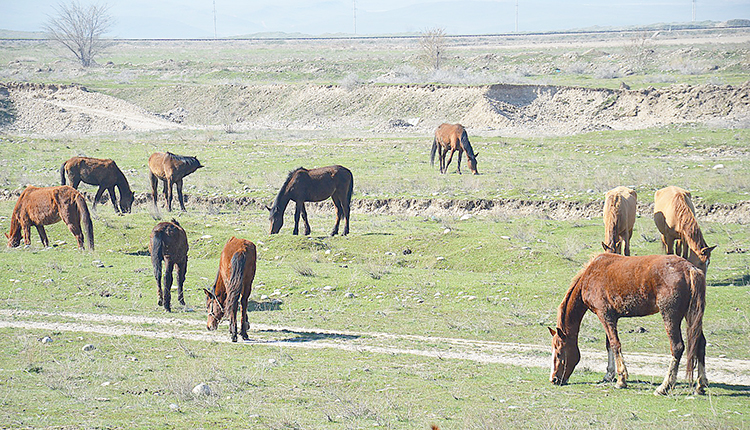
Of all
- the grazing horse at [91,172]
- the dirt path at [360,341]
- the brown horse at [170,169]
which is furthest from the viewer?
the brown horse at [170,169]

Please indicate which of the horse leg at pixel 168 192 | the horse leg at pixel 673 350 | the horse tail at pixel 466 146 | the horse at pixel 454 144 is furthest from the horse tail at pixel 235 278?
the horse tail at pixel 466 146

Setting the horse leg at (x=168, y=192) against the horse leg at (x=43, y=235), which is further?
the horse leg at (x=168, y=192)

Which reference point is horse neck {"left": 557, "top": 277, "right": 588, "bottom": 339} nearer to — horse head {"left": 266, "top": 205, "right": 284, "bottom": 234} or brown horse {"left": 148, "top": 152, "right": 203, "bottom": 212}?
horse head {"left": 266, "top": 205, "right": 284, "bottom": 234}

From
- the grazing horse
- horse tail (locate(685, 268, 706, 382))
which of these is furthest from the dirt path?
the grazing horse

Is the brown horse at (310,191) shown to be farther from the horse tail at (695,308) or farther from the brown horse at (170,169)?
the horse tail at (695,308)

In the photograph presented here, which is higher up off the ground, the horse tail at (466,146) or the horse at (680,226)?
the horse tail at (466,146)

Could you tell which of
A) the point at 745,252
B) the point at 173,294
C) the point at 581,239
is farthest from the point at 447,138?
the point at 173,294

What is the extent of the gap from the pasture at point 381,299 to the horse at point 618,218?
4.16 feet

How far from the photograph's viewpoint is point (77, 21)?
101 metres

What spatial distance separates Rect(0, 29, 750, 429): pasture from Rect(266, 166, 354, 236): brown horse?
0.60m

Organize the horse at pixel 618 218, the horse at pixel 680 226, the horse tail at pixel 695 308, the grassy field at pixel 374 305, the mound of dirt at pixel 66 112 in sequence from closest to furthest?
1. the grassy field at pixel 374 305
2. the horse tail at pixel 695 308
3. the horse at pixel 680 226
4. the horse at pixel 618 218
5. the mound of dirt at pixel 66 112

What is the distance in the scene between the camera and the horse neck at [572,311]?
31.9ft

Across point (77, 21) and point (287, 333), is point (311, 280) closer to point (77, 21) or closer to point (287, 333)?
point (287, 333)

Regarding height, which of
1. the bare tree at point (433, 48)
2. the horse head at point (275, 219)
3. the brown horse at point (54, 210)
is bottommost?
the horse head at point (275, 219)
